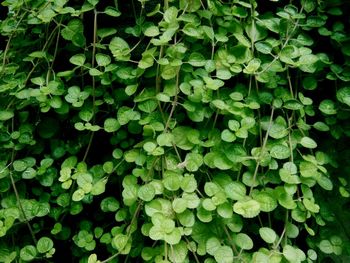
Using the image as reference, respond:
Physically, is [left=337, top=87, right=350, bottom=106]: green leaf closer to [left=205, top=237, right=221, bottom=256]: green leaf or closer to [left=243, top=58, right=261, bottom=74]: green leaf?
[left=243, top=58, right=261, bottom=74]: green leaf

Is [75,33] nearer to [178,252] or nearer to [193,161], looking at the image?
[193,161]

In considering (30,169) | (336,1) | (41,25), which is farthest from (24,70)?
(336,1)

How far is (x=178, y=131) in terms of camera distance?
925mm

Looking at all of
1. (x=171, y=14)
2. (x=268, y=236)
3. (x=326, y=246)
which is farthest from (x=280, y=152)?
(x=171, y=14)

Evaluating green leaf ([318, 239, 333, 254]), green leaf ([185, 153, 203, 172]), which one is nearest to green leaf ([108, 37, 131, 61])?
green leaf ([185, 153, 203, 172])

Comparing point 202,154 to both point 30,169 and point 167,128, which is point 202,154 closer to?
point 167,128

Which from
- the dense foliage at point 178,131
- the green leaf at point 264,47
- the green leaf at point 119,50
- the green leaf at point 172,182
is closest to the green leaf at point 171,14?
the dense foliage at point 178,131

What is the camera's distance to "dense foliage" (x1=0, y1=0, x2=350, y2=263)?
2.87 feet

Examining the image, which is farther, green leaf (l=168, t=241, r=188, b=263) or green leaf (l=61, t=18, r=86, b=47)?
green leaf (l=61, t=18, r=86, b=47)

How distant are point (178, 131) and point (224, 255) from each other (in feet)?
0.96

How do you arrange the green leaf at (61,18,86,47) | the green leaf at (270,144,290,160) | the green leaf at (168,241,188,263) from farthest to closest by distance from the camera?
the green leaf at (61,18,86,47), the green leaf at (270,144,290,160), the green leaf at (168,241,188,263)

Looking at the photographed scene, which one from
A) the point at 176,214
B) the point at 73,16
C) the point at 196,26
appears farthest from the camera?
the point at 73,16

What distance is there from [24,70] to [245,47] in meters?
0.62

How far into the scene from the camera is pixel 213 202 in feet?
2.76
